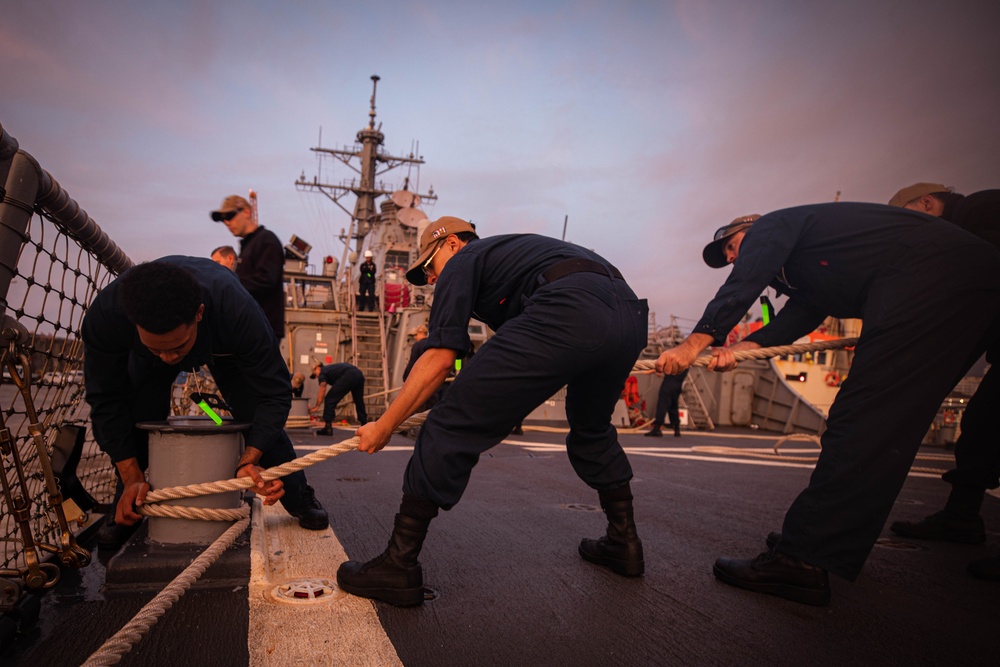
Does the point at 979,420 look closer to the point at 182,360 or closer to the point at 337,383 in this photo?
the point at 182,360

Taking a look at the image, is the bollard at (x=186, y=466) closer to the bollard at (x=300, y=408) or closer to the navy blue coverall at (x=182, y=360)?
the navy blue coverall at (x=182, y=360)

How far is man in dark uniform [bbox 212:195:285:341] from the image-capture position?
4094 mm

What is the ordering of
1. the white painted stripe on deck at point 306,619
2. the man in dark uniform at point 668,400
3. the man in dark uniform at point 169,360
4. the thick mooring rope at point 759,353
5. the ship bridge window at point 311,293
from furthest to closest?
A: the ship bridge window at point 311,293 < the man in dark uniform at point 668,400 < the thick mooring rope at point 759,353 < the man in dark uniform at point 169,360 < the white painted stripe on deck at point 306,619

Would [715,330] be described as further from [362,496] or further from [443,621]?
[362,496]

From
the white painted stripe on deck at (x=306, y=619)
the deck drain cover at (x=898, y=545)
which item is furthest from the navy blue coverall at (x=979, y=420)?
the white painted stripe on deck at (x=306, y=619)

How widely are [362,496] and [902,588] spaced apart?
8.79ft

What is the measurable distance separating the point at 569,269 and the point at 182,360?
4.97 feet

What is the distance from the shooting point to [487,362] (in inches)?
68.0

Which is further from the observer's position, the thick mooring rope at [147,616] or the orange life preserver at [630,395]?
the orange life preserver at [630,395]

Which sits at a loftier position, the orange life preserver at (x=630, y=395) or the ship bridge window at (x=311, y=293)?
the ship bridge window at (x=311, y=293)

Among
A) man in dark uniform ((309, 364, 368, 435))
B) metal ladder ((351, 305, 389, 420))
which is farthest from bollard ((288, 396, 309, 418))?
metal ladder ((351, 305, 389, 420))

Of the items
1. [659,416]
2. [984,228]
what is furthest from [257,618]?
[659,416]

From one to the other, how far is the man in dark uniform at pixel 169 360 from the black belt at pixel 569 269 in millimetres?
1143

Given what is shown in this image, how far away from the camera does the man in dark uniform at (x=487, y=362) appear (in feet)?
5.55
